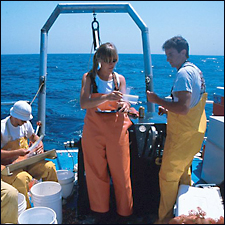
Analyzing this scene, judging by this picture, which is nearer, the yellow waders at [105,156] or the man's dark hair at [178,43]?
the man's dark hair at [178,43]

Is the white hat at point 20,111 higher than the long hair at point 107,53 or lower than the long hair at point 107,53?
lower

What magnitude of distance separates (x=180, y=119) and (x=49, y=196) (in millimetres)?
1317

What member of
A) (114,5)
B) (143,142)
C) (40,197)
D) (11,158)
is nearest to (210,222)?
(143,142)

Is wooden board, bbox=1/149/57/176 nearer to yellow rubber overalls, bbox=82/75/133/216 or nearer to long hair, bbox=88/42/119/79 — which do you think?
yellow rubber overalls, bbox=82/75/133/216

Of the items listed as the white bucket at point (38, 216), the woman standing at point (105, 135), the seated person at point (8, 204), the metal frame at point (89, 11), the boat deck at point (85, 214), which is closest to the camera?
the seated person at point (8, 204)

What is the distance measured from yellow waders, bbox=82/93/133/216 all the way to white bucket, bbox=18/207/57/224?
0.45 m

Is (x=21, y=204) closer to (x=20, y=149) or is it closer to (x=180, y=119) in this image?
(x=20, y=149)

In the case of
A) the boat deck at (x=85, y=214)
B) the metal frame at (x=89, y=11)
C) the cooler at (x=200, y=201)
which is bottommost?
the boat deck at (x=85, y=214)

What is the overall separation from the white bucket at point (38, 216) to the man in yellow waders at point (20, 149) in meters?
0.36

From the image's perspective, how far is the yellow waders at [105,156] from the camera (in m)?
2.31

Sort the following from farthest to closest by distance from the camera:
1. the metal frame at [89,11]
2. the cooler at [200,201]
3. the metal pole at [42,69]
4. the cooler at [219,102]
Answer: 1. the cooler at [219,102]
2. the metal pole at [42,69]
3. the metal frame at [89,11]
4. the cooler at [200,201]

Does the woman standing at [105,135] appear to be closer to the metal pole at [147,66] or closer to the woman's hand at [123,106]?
the woman's hand at [123,106]

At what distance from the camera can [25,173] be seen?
246cm

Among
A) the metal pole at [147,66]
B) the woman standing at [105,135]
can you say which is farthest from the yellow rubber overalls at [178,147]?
the metal pole at [147,66]
